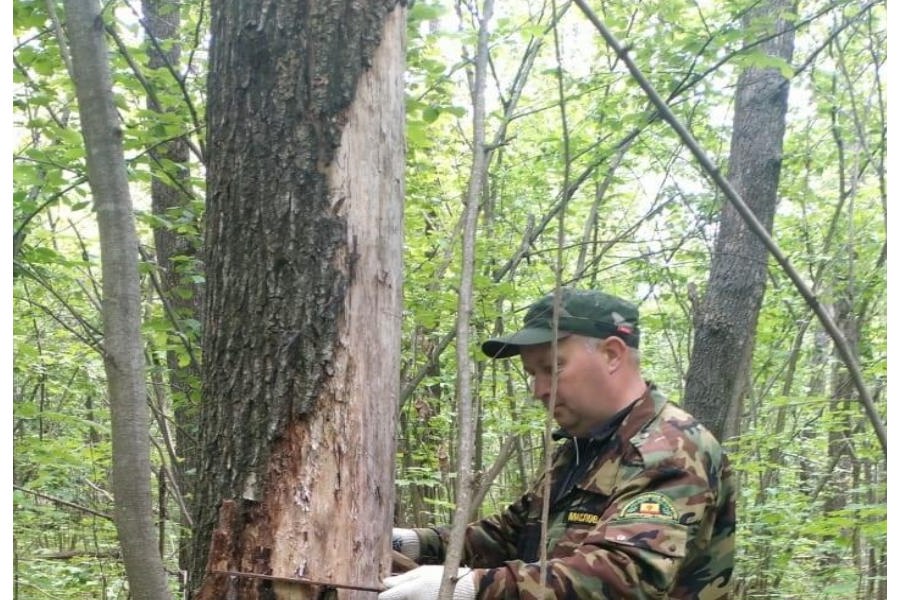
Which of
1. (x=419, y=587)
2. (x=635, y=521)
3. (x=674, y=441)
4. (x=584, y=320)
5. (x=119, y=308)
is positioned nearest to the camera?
(x=419, y=587)

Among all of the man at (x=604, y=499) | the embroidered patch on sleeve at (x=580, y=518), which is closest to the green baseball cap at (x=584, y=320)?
the man at (x=604, y=499)

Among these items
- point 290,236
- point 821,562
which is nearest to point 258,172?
point 290,236

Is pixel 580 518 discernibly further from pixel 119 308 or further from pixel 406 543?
pixel 119 308

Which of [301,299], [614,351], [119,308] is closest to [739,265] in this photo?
[614,351]

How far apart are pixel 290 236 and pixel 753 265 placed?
453cm

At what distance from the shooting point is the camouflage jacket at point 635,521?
71.2 inches

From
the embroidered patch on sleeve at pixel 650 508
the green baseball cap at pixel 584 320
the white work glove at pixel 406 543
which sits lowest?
the white work glove at pixel 406 543

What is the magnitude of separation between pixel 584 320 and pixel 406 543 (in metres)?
0.90

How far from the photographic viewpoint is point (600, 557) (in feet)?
5.96

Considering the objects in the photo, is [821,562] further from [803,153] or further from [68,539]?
[68,539]

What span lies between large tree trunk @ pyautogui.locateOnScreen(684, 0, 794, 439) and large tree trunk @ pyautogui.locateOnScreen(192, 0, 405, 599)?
4.20m

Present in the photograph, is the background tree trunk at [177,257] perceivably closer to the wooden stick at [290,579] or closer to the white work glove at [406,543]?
A: the white work glove at [406,543]

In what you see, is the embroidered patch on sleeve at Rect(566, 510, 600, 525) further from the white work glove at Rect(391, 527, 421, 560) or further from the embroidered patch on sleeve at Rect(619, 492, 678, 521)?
the white work glove at Rect(391, 527, 421, 560)

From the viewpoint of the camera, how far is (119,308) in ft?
7.99
